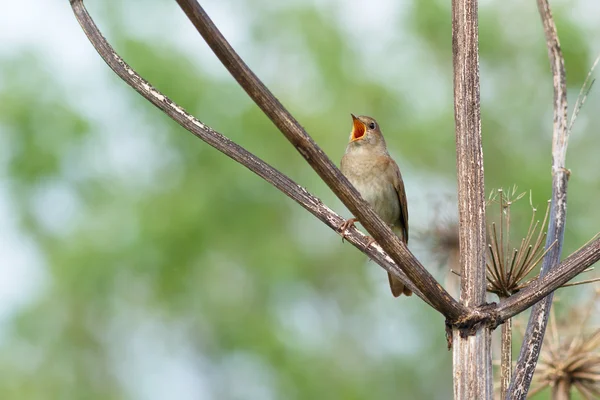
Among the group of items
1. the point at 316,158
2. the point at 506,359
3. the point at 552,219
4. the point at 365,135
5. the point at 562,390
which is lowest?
the point at 506,359

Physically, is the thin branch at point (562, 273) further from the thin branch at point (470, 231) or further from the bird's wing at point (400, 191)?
the bird's wing at point (400, 191)

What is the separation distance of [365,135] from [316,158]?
15.7ft

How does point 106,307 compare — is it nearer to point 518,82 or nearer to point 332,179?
point 518,82

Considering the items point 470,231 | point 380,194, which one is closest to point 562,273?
point 470,231

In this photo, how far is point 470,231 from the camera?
2.77 meters

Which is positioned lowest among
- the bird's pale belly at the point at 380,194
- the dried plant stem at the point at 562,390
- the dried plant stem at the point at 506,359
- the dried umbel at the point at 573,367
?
the dried plant stem at the point at 506,359

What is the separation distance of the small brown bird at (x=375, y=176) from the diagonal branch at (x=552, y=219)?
3.38 m

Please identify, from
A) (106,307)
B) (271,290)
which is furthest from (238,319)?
(106,307)

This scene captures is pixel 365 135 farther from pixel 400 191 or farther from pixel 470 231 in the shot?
pixel 470 231

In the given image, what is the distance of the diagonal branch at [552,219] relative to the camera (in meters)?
2.83

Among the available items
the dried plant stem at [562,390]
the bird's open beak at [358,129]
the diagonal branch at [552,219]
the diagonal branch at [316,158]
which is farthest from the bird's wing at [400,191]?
the diagonal branch at [316,158]

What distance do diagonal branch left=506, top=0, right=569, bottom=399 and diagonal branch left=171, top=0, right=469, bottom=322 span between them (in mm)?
290

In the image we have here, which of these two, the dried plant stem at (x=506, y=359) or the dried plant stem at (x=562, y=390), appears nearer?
the dried plant stem at (x=506, y=359)

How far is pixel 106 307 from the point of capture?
15391 millimetres
